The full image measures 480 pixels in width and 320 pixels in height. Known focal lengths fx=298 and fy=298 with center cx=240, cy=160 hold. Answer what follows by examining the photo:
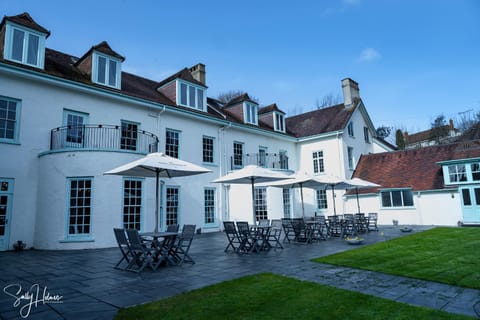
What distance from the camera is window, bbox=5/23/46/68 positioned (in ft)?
37.8

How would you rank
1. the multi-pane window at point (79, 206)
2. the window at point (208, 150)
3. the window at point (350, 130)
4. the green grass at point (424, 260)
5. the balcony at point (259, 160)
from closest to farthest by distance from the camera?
the green grass at point (424, 260) → the multi-pane window at point (79, 206) → the window at point (208, 150) → the balcony at point (259, 160) → the window at point (350, 130)

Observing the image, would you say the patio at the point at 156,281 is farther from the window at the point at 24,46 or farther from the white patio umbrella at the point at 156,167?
the window at the point at 24,46

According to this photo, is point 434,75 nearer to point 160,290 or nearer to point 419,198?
point 419,198

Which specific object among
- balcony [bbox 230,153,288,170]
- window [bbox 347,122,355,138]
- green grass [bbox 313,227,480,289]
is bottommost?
green grass [bbox 313,227,480,289]

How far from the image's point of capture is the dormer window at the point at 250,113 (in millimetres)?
21394

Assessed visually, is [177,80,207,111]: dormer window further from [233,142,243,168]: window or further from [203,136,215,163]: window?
[233,142,243,168]: window

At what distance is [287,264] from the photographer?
7215 mm

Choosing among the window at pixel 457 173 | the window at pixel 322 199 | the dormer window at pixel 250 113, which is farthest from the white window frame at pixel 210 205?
the window at pixel 457 173

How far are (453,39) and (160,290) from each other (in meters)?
13.8

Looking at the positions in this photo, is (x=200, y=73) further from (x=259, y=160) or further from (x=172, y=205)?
(x=172, y=205)

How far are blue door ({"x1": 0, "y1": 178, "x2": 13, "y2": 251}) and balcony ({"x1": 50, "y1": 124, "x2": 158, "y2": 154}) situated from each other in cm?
198

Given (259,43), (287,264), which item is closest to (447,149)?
(259,43)

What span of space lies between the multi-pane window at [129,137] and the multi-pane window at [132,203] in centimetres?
223

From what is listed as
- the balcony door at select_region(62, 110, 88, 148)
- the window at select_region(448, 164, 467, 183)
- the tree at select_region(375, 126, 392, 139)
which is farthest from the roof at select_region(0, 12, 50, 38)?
the tree at select_region(375, 126, 392, 139)
